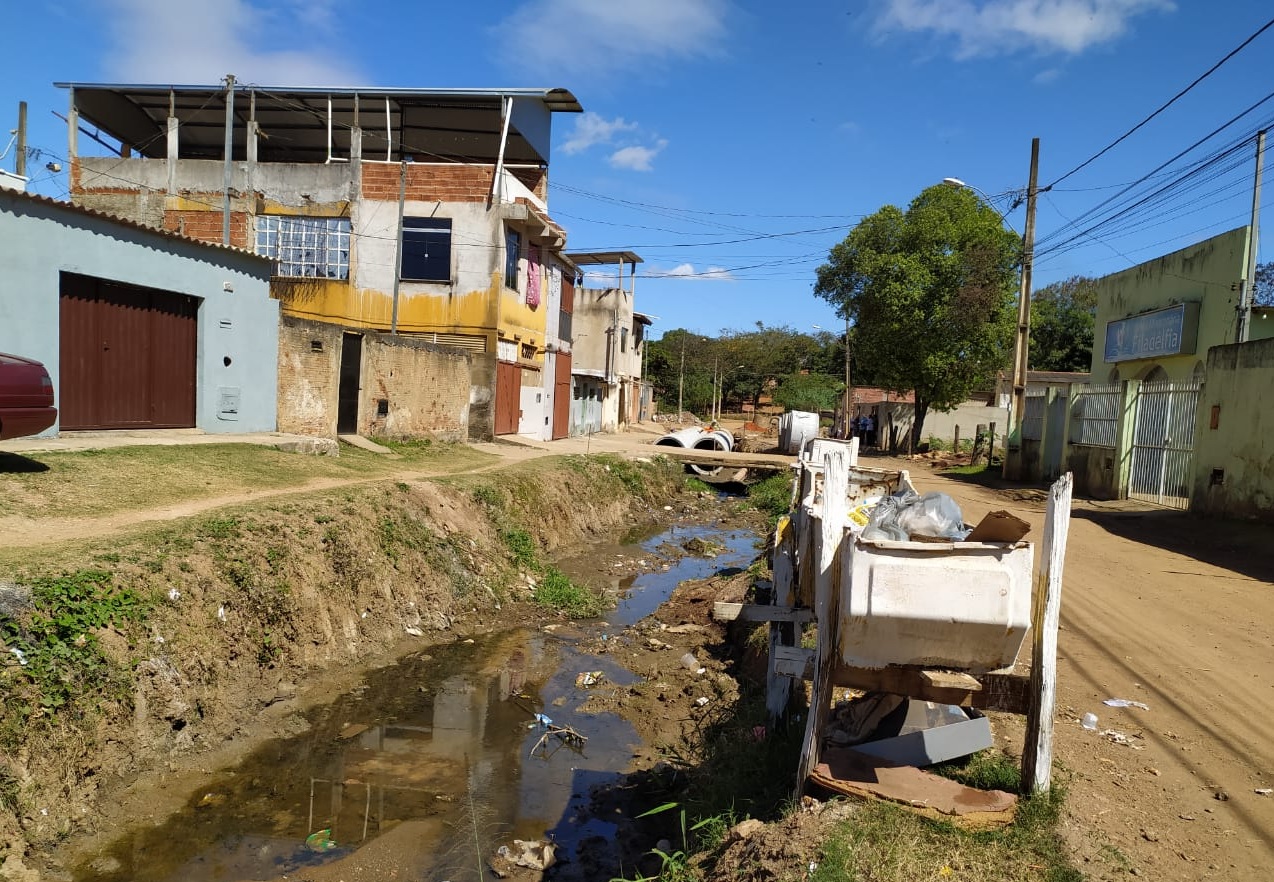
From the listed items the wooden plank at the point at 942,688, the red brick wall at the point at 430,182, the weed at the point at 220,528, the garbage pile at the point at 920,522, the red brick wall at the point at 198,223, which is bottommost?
the weed at the point at 220,528

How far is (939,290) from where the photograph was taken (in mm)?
28297

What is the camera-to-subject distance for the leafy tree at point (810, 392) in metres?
51.0

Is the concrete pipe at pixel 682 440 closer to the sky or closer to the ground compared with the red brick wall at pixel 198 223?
closer to the ground

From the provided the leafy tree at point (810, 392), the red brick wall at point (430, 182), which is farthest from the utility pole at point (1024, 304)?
the leafy tree at point (810, 392)

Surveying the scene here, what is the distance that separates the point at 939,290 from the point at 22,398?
88.0 ft

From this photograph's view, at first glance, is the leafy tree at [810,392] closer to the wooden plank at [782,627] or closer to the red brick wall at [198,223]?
the red brick wall at [198,223]

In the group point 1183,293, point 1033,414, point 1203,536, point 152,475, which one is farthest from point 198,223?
point 1183,293

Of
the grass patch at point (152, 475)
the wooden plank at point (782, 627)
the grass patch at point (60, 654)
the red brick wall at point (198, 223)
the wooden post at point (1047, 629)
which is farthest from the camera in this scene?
the red brick wall at point (198, 223)

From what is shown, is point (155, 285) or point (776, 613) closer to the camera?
point (776, 613)

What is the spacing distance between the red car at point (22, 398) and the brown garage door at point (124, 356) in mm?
3355

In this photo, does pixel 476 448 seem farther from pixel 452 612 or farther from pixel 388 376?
pixel 452 612

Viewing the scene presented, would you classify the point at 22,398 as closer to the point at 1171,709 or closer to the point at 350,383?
the point at 1171,709

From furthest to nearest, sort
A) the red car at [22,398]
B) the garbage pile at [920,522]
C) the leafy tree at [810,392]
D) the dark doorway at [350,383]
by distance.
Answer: the leafy tree at [810,392] < the dark doorway at [350,383] < the red car at [22,398] < the garbage pile at [920,522]

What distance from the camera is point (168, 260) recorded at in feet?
40.0
